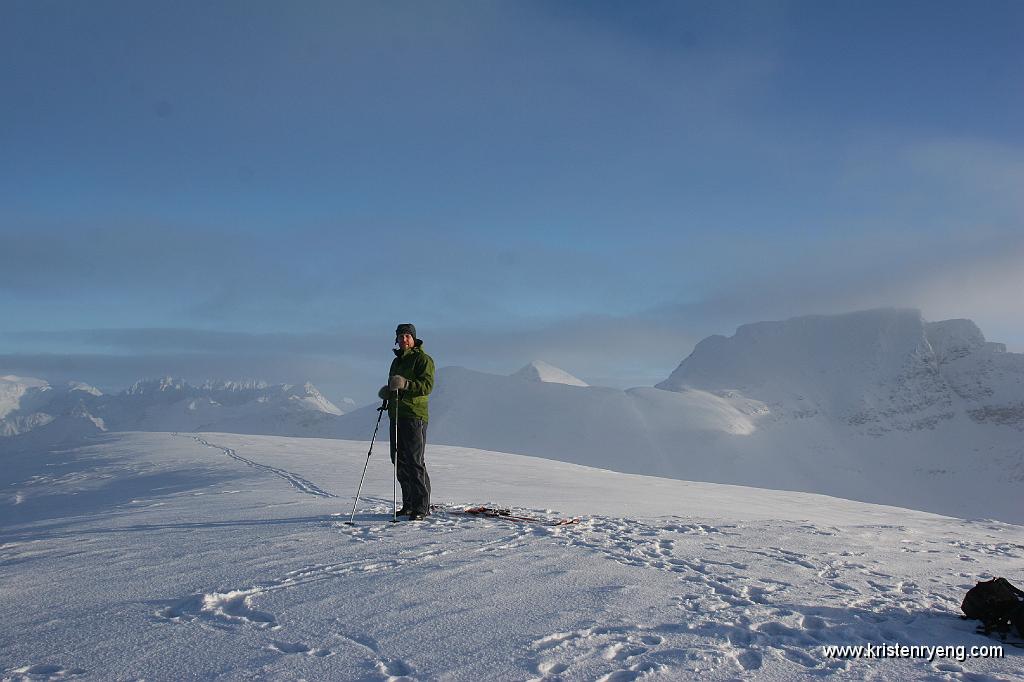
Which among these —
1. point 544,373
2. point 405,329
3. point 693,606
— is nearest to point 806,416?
point 544,373

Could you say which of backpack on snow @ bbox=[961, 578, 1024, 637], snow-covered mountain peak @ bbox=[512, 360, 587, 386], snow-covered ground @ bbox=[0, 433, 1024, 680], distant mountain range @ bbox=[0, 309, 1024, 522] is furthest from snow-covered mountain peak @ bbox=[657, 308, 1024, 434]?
backpack on snow @ bbox=[961, 578, 1024, 637]

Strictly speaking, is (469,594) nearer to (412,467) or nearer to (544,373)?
(412,467)

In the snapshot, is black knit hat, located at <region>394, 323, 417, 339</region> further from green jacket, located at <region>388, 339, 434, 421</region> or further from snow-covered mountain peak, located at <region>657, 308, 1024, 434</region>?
snow-covered mountain peak, located at <region>657, 308, 1024, 434</region>

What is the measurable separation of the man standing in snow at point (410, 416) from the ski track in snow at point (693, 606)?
0.37m

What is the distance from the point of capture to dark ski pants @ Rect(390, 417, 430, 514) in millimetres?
8719

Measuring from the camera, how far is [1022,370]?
13462 cm

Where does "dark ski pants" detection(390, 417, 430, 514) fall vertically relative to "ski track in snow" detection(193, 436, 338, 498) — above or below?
above

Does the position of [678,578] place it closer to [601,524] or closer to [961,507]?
[601,524]

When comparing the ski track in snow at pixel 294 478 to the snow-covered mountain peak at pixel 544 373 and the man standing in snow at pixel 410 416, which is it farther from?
the snow-covered mountain peak at pixel 544 373

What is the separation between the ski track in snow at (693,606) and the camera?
4.13 m

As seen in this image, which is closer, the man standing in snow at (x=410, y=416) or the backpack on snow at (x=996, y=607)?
the backpack on snow at (x=996, y=607)

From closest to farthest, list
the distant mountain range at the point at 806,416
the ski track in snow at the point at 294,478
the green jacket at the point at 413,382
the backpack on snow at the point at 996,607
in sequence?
the backpack on snow at the point at 996,607 < the green jacket at the point at 413,382 < the ski track in snow at the point at 294,478 < the distant mountain range at the point at 806,416

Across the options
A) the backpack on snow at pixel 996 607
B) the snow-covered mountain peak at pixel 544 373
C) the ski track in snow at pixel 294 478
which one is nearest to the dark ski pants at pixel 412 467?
the ski track in snow at pixel 294 478

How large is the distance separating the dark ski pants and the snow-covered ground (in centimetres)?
32
